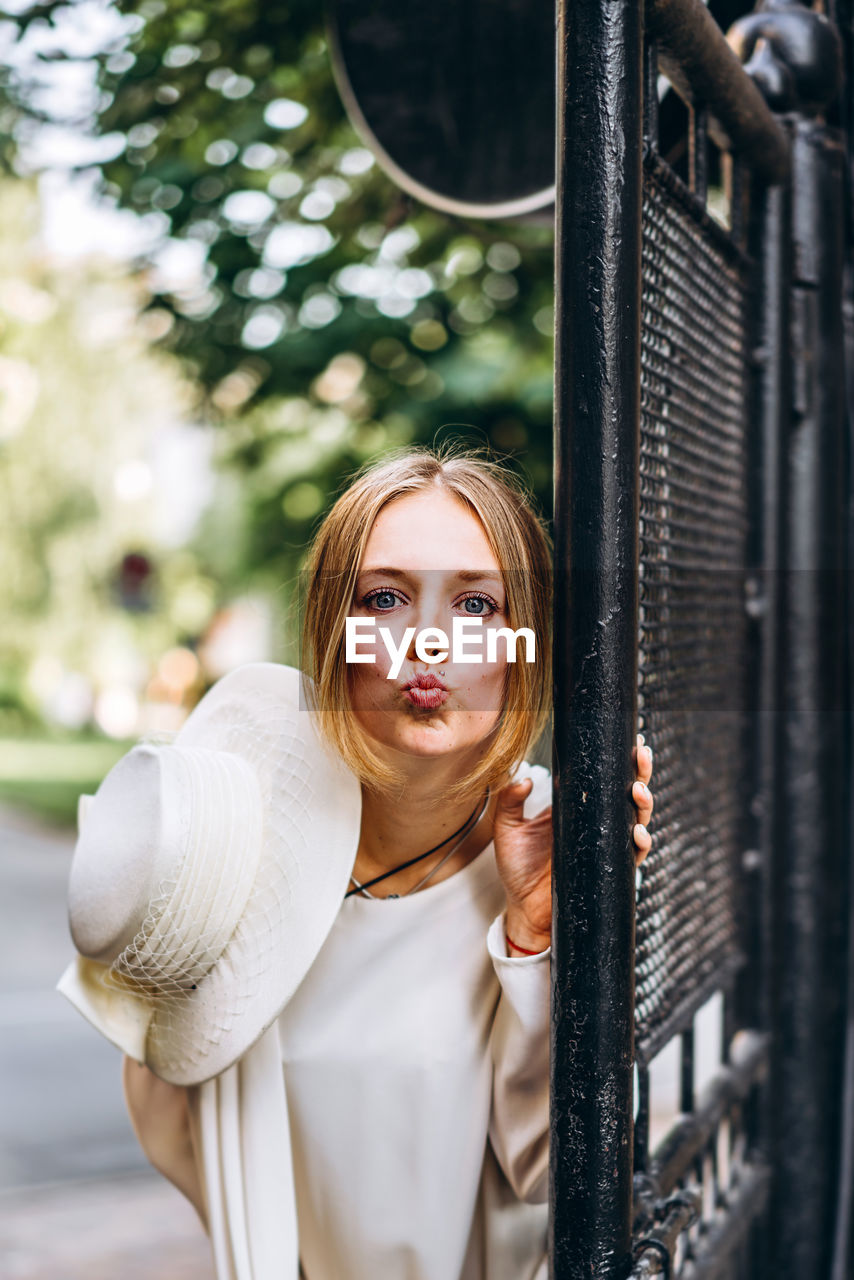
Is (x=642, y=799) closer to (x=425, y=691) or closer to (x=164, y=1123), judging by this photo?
(x=425, y=691)

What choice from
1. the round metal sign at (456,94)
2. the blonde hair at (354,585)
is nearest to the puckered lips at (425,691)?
the blonde hair at (354,585)

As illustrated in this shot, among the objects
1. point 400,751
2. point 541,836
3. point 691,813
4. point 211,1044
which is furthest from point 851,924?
point 211,1044

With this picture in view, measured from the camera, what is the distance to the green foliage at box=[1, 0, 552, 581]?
3.40 meters

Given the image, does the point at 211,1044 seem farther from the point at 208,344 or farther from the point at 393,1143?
the point at 208,344

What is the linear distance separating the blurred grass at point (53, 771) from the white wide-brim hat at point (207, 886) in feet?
46.7

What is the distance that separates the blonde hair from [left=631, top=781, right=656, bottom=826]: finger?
223 mm

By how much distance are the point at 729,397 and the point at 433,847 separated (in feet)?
2.72

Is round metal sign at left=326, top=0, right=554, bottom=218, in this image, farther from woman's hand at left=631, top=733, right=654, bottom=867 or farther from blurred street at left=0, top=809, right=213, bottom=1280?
blurred street at left=0, top=809, right=213, bottom=1280

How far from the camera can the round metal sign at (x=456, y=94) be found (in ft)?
7.64

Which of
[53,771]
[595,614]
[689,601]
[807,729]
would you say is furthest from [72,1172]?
[53,771]

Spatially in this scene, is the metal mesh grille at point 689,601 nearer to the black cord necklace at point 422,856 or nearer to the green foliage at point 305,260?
the black cord necklace at point 422,856

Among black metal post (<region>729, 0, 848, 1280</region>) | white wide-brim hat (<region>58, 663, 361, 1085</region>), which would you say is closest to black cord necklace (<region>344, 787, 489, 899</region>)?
white wide-brim hat (<region>58, 663, 361, 1085</region>)

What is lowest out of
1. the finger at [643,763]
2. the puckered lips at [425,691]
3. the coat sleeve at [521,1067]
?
→ the coat sleeve at [521,1067]

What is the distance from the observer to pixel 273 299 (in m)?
4.21
